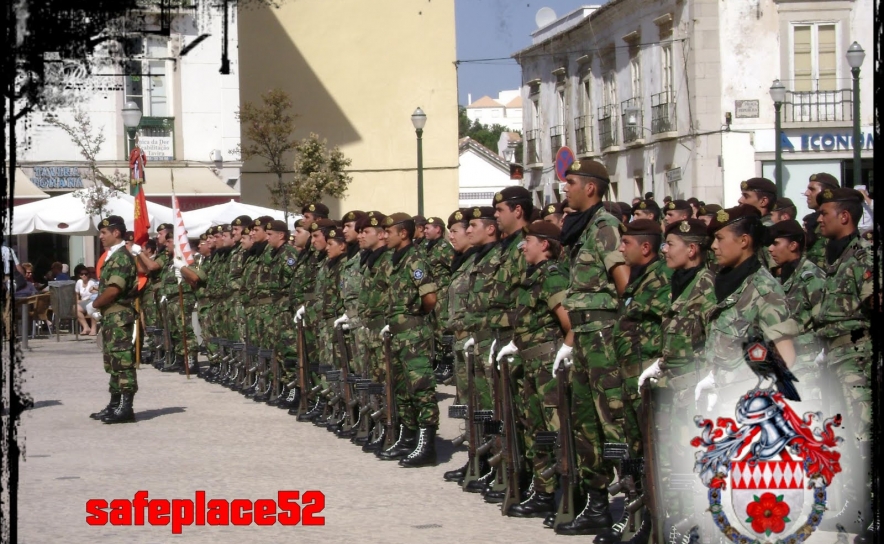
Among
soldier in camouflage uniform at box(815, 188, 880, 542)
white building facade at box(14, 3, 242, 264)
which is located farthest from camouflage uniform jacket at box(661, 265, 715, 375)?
white building facade at box(14, 3, 242, 264)

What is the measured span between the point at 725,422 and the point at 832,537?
1.60 m

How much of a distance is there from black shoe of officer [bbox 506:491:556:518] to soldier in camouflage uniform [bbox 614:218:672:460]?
4.34 ft

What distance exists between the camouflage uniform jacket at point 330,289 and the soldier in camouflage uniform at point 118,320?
1916mm

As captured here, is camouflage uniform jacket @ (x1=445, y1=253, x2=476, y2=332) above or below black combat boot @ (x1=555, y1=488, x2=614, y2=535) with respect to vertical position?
above

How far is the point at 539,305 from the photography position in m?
9.51

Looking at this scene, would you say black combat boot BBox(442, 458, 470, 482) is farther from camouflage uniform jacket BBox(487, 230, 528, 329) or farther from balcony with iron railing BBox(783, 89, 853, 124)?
balcony with iron railing BBox(783, 89, 853, 124)

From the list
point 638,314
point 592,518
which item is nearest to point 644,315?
point 638,314

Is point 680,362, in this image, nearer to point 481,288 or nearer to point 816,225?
point 481,288

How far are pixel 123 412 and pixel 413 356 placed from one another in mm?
4360

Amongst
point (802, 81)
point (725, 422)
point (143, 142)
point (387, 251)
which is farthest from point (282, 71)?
point (725, 422)

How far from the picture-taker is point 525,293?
960 centimetres

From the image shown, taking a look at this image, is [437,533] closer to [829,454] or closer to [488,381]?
[488,381]

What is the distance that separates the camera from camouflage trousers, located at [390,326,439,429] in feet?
39.3

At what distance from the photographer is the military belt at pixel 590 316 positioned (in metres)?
8.66
